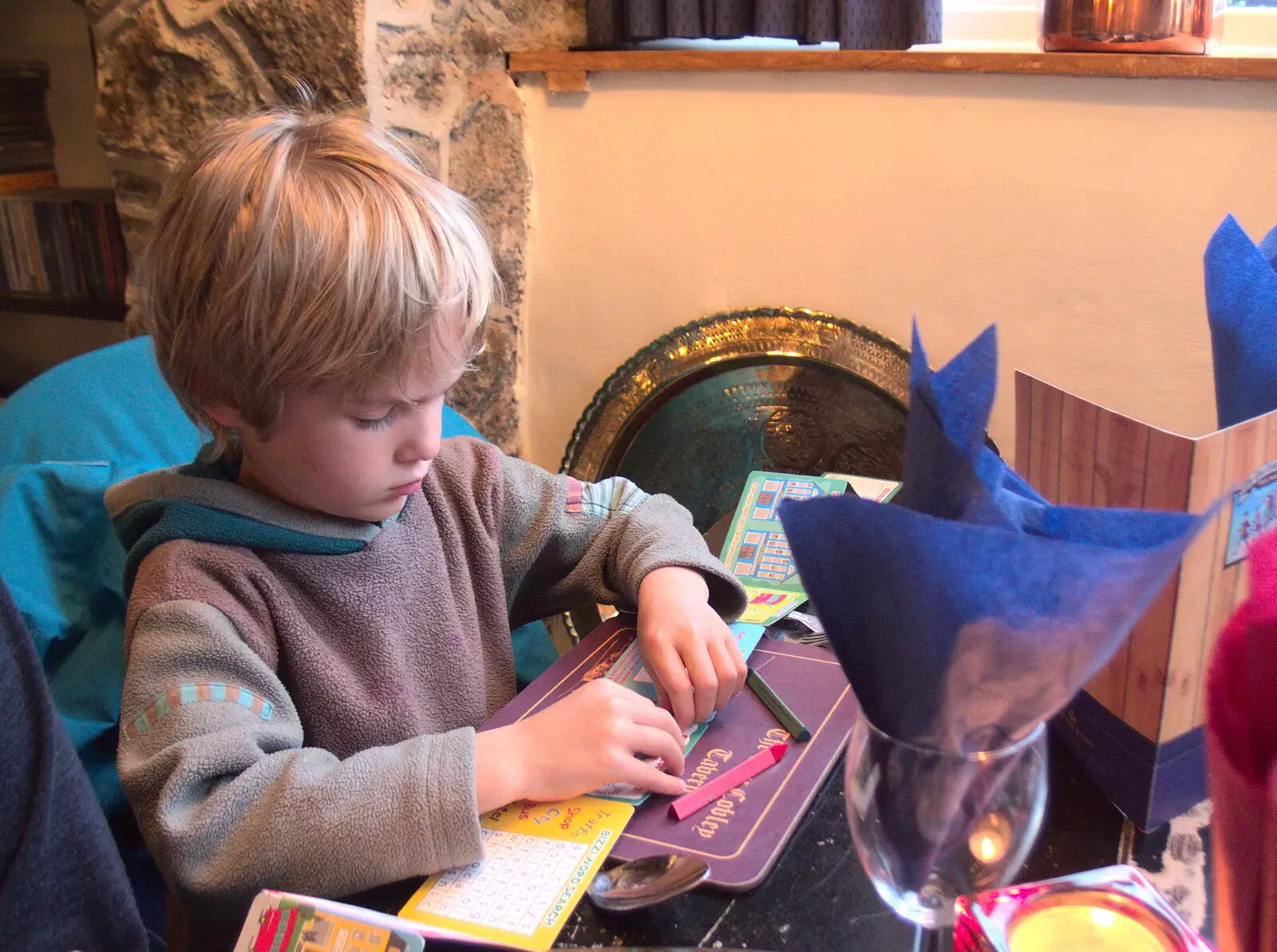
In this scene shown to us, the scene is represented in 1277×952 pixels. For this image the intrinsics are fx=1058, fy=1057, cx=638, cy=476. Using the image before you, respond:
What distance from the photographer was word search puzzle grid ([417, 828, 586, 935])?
0.57 metres

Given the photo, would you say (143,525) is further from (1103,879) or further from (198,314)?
(1103,879)

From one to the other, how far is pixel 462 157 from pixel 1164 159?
103cm

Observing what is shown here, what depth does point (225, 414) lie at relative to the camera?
848 millimetres

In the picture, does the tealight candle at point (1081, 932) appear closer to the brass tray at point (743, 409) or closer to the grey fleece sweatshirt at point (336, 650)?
the grey fleece sweatshirt at point (336, 650)

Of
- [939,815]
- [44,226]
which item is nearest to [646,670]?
[939,815]

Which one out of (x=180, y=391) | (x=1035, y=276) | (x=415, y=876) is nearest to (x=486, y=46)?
(x=1035, y=276)

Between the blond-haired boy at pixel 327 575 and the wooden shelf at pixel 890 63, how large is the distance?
77cm

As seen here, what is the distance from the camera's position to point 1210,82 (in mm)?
1245

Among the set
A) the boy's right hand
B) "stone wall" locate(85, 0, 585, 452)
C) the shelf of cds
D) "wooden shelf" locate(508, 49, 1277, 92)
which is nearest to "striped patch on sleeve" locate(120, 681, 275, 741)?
the boy's right hand

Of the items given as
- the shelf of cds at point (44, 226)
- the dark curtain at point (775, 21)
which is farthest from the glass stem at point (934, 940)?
the shelf of cds at point (44, 226)

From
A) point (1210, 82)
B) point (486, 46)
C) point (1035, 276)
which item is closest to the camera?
point (1210, 82)

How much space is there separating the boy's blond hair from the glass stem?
1.73ft

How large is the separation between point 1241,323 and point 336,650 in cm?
72

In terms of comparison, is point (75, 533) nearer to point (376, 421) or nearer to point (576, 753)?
point (376, 421)
